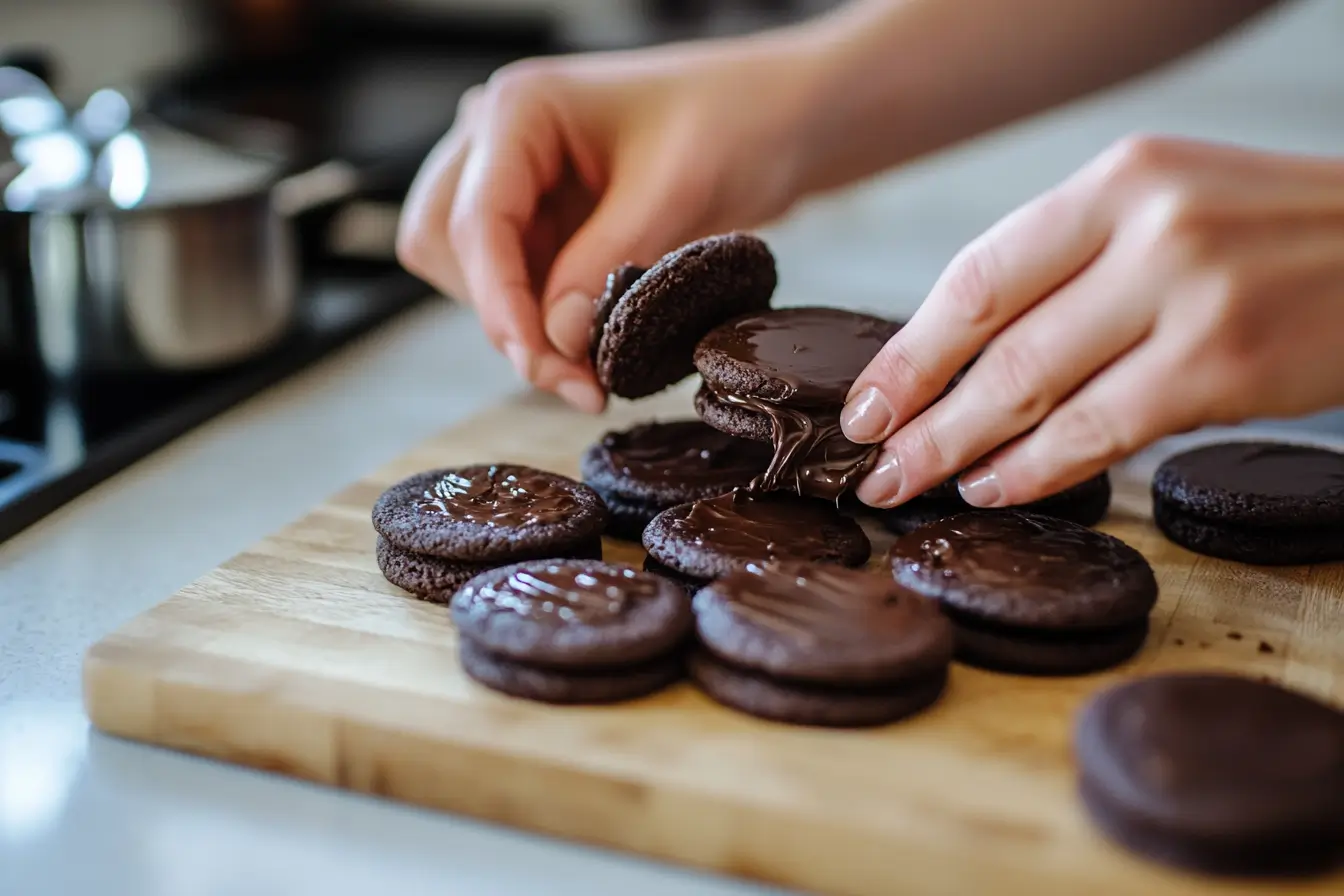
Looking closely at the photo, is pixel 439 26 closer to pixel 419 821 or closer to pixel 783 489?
pixel 783 489

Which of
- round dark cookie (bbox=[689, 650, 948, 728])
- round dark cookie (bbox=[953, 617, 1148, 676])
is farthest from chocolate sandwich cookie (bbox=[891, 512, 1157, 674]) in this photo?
A: round dark cookie (bbox=[689, 650, 948, 728])

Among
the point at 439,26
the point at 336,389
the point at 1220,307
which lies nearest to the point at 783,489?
the point at 1220,307

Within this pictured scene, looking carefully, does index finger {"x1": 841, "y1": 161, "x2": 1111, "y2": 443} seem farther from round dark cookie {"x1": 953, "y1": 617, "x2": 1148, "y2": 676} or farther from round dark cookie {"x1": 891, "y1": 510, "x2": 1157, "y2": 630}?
round dark cookie {"x1": 953, "y1": 617, "x2": 1148, "y2": 676}

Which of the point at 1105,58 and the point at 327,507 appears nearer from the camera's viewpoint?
the point at 327,507

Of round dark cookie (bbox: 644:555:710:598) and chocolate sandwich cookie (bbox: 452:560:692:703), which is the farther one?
round dark cookie (bbox: 644:555:710:598)

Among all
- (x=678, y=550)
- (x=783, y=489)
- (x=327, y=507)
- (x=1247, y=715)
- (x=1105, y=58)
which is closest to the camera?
(x=1247, y=715)

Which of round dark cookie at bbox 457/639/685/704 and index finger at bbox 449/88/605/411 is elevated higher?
index finger at bbox 449/88/605/411

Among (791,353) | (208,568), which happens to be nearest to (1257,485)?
(791,353)
